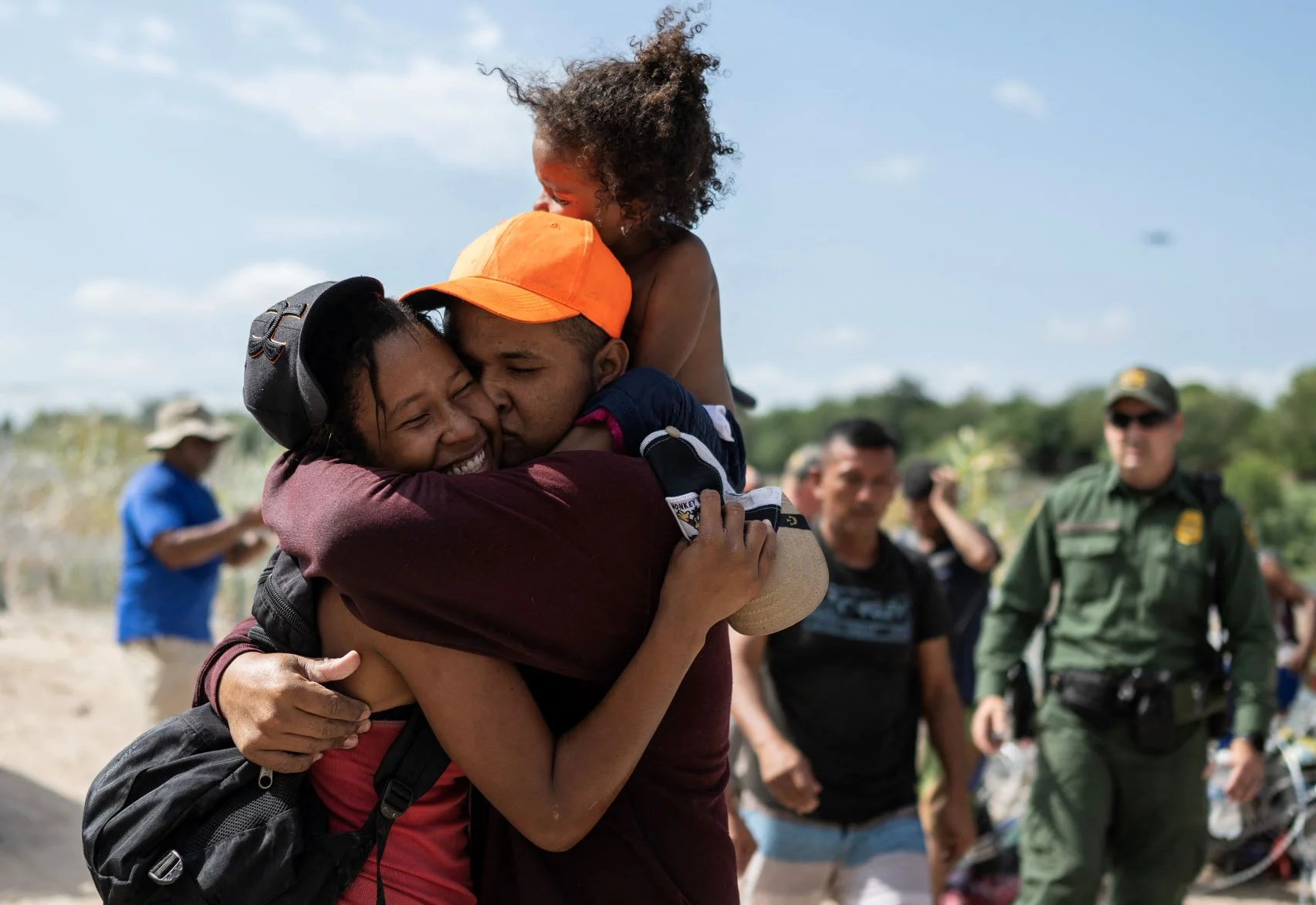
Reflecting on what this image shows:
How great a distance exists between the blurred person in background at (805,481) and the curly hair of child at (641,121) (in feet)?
11.1

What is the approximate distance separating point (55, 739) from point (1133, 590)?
7440 millimetres

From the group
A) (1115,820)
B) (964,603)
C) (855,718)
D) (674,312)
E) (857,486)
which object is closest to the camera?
(674,312)

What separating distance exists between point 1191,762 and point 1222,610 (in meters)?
0.61

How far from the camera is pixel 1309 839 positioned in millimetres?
6762

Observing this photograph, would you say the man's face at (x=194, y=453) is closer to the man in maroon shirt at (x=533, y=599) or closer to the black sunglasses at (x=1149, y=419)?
the black sunglasses at (x=1149, y=419)

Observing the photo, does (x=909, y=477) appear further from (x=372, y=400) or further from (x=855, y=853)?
(x=372, y=400)

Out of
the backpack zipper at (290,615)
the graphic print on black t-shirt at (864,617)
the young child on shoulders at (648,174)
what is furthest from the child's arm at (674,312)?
the graphic print on black t-shirt at (864,617)

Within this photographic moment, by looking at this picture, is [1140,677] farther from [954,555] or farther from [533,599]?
[533,599]

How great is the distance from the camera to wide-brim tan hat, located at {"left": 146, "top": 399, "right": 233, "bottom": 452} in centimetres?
679

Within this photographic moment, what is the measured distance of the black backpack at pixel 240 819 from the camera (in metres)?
1.73

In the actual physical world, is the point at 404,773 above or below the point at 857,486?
below

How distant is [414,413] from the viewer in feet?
6.27

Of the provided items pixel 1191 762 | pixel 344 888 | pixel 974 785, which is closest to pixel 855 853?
pixel 1191 762

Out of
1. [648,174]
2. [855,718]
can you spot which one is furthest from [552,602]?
[855,718]
